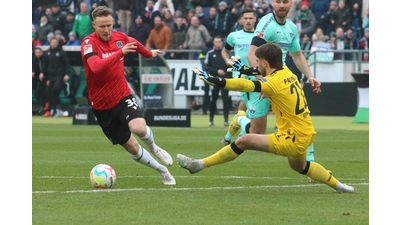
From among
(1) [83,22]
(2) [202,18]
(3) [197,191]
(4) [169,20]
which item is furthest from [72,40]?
(3) [197,191]

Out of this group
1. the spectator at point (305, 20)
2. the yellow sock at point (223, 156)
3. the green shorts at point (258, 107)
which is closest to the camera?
the yellow sock at point (223, 156)

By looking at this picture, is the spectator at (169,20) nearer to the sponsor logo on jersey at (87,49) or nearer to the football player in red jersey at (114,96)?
the football player in red jersey at (114,96)

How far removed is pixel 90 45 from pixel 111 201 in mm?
2379

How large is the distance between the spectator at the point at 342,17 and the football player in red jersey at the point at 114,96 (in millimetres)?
18425

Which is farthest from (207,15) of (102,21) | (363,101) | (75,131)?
(102,21)

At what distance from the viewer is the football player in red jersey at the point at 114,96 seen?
10289 millimetres

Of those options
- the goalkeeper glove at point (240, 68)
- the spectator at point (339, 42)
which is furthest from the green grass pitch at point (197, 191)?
the spectator at point (339, 42)

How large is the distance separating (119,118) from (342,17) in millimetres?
18844

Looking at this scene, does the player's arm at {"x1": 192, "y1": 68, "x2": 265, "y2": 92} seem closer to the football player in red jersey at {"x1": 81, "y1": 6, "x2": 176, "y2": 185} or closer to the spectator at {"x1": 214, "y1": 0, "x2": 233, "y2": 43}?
the football player in red jersey at {"x1": 81, "y1": 6, "x2": 176, "y2": 185}

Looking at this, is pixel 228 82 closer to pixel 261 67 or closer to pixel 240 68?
pixel 240 68

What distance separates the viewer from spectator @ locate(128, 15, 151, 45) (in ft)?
96.1

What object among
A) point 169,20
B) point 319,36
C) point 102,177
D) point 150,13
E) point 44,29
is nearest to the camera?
point 102,177

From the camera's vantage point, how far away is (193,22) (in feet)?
93.5

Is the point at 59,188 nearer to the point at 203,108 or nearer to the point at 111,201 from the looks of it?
the point at 111,201
